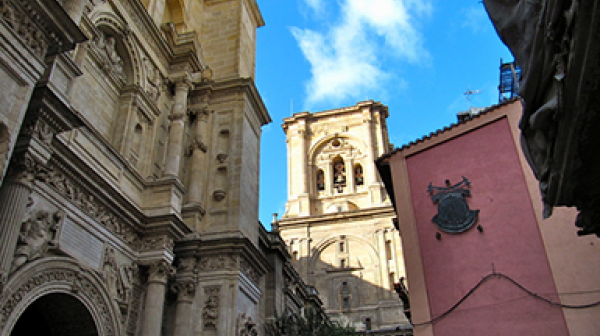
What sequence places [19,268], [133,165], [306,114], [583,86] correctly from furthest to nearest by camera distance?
[306,114] < [133,165] < [19,268] < [583,86]

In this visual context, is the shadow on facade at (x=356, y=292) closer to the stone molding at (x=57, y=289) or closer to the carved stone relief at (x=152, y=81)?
the carved stone relief at (x=152, y=81)

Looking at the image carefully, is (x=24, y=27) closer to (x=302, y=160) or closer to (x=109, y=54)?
(x=109, y=54)

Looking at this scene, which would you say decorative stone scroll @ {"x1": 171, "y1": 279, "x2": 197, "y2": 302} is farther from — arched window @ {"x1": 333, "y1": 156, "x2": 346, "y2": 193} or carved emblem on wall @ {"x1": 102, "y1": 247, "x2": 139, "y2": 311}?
arched window @ {"x1": 333, "y1": 156, "x2": 346, "y2": 193}

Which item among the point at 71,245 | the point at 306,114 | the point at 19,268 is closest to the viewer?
the point at 19,268

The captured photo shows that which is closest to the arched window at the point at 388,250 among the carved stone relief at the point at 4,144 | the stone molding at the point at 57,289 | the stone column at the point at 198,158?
the stone column at the point at 198,158

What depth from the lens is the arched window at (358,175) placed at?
38094 mm

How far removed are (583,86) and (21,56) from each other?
680 cm

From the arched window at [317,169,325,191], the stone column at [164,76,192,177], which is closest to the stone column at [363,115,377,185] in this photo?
the arched window at [317,169,325,191]

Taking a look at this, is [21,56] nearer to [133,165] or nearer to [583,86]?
[133,165]

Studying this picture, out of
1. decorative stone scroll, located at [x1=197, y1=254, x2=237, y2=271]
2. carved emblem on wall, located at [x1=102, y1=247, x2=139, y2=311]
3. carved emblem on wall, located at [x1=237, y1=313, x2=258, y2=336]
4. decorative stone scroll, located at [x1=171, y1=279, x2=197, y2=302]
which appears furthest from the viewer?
decorative stone scroll, located at [x1=197, y1=254, x2=237, y2=271]

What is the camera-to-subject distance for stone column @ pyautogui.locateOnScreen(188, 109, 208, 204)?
47.4 feet

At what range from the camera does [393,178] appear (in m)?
15.9

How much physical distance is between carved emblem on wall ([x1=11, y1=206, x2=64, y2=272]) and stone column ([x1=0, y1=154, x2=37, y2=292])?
2.77 ft

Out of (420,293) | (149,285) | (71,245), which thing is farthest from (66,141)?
(420,293)
